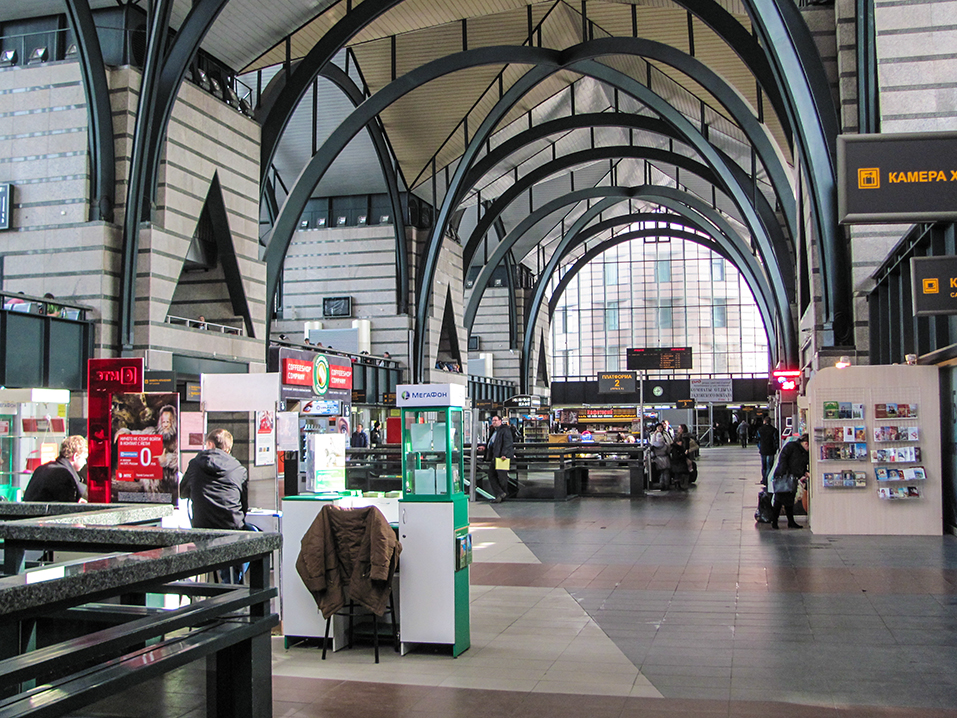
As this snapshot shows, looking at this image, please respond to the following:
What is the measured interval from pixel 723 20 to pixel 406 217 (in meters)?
16.0

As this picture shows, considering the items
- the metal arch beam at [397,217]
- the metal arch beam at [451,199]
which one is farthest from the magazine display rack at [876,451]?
the metal arch beam at [397,217]

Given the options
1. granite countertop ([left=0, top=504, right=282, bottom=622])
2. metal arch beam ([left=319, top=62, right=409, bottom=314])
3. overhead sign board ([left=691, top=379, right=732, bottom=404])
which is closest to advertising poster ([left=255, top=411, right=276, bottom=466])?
granite countertop ([left=0, top=504, right=282, bottom=622])

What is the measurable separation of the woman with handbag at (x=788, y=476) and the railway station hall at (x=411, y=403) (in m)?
0.11

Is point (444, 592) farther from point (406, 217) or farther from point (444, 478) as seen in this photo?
point (406, 217)

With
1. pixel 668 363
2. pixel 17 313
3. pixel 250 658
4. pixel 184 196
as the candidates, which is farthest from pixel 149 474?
pixel 668 363

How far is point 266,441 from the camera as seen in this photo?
2022 cm

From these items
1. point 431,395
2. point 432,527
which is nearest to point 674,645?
point 432,527

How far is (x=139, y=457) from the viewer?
9.02m

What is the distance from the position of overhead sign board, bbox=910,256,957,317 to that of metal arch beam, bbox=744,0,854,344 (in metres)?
7.51

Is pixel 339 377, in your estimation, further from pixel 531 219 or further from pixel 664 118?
pixel 531 219

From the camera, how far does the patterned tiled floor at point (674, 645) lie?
510 centimetres

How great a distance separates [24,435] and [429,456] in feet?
28.6

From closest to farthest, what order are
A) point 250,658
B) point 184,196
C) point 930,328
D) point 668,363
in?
point 250,658, point 930,328, point 184,196, point 668,363

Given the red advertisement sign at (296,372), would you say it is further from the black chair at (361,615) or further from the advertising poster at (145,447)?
the black chair at (361,615)
